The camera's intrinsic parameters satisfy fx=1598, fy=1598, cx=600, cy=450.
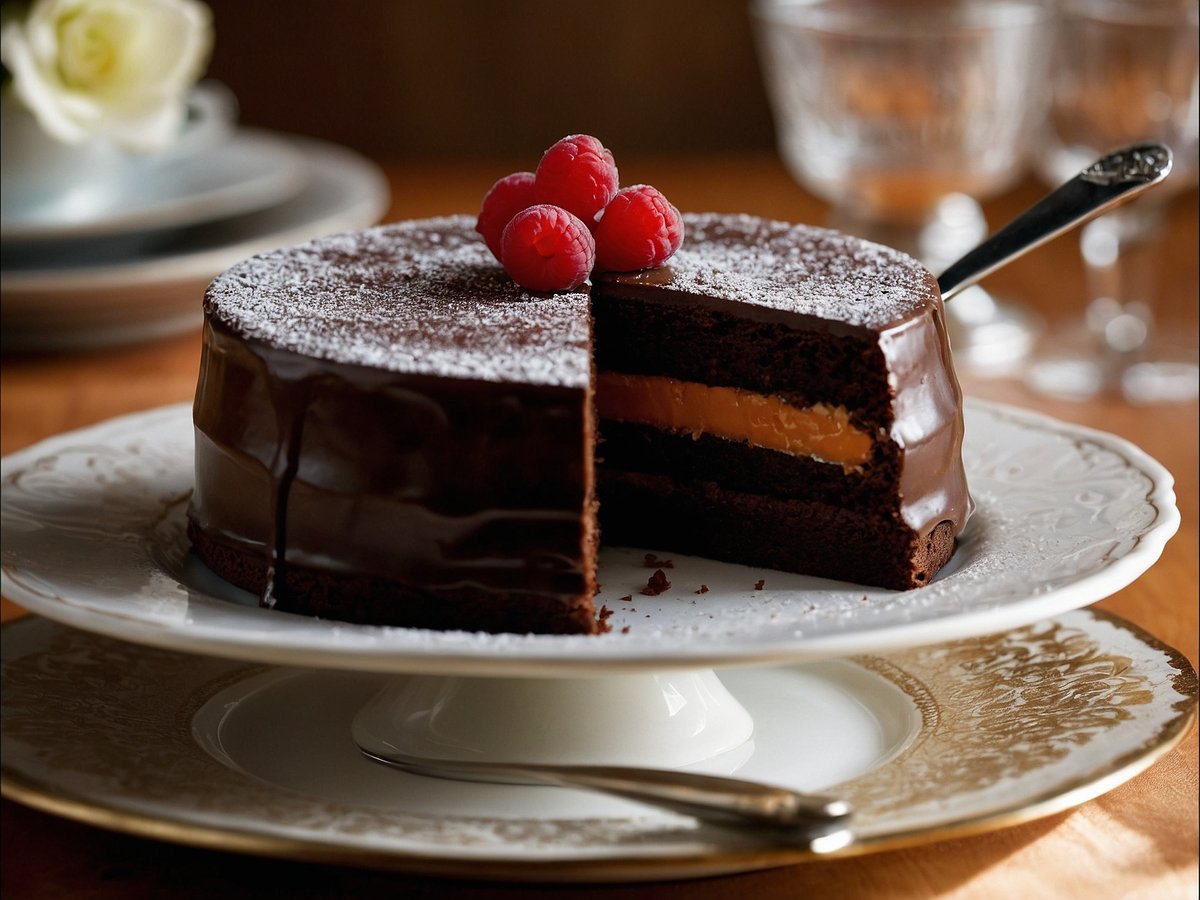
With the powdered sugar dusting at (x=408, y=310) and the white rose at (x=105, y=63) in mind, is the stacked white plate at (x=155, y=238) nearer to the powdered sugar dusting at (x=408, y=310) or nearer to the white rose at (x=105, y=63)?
the white rose at (x=105, y=63)

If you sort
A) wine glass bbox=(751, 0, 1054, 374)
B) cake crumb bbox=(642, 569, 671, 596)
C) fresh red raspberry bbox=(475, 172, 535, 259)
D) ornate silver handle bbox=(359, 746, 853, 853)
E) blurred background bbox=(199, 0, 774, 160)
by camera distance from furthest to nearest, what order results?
1. blurred background bbox=(199, 0, 774, 160)
2. wine glass bbox=(751, 0, 1054, 374)
3. fresh red raspberry bbox=(475, 172, 535, 259)
4. cake crumb bbox=(642, 569, 671, 596)
5. ornate silver handle bbox=(359, 746, 853, 853)

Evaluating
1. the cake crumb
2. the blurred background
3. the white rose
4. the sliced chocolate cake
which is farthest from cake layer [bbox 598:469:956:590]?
the blurred background

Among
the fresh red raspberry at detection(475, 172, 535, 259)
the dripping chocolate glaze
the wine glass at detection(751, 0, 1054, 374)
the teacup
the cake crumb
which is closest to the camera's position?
the dripping chocolate glaze

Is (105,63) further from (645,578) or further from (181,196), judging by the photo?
(645,578)

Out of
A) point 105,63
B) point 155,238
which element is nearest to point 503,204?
point 105,63

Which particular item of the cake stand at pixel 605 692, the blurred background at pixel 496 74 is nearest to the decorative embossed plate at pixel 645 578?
the cake stand at pixel 605 692

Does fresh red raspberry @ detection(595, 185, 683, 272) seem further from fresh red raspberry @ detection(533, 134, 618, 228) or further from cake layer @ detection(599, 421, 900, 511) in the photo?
cake layer @ detection(599, 421, 900, 511)
